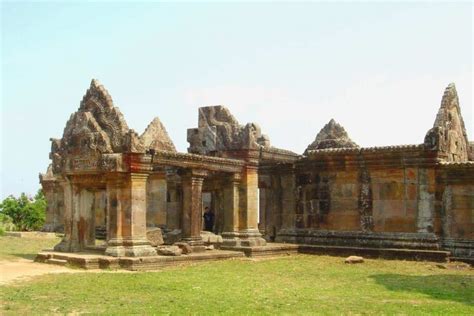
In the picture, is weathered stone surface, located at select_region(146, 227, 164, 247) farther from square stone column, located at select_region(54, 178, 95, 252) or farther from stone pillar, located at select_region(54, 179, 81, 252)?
stone pillar, located at select_region(54, 179, 81, 252)

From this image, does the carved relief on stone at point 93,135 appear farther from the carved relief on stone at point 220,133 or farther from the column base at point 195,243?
the carved relief on stone at point 220,133

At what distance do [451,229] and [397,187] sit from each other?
2.09 metres

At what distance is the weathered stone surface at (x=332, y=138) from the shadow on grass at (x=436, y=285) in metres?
8.84

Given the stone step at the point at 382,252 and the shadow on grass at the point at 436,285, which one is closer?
the shadow on grass at the point at 436,285

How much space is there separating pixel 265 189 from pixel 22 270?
1104 centimetres

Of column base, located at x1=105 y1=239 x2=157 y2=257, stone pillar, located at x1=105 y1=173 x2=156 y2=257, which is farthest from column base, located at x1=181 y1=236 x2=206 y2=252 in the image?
column base, located at x1=105 y1=239 x2=157 y2=257

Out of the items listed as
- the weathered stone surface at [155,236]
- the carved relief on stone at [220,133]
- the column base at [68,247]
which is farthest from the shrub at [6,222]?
the column base at [68,247]

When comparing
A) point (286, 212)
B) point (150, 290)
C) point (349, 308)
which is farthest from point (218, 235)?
point (349, 308)

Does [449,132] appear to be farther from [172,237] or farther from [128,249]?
[128,249]

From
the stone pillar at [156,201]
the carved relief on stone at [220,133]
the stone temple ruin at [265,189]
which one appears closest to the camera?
the stone temple ruin at [265,189]

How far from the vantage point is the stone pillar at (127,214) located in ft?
54.6

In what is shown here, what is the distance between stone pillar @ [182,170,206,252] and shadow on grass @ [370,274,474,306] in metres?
6.28

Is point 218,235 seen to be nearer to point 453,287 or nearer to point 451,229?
point 451,229

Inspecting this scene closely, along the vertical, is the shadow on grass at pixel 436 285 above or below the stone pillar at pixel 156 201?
below
